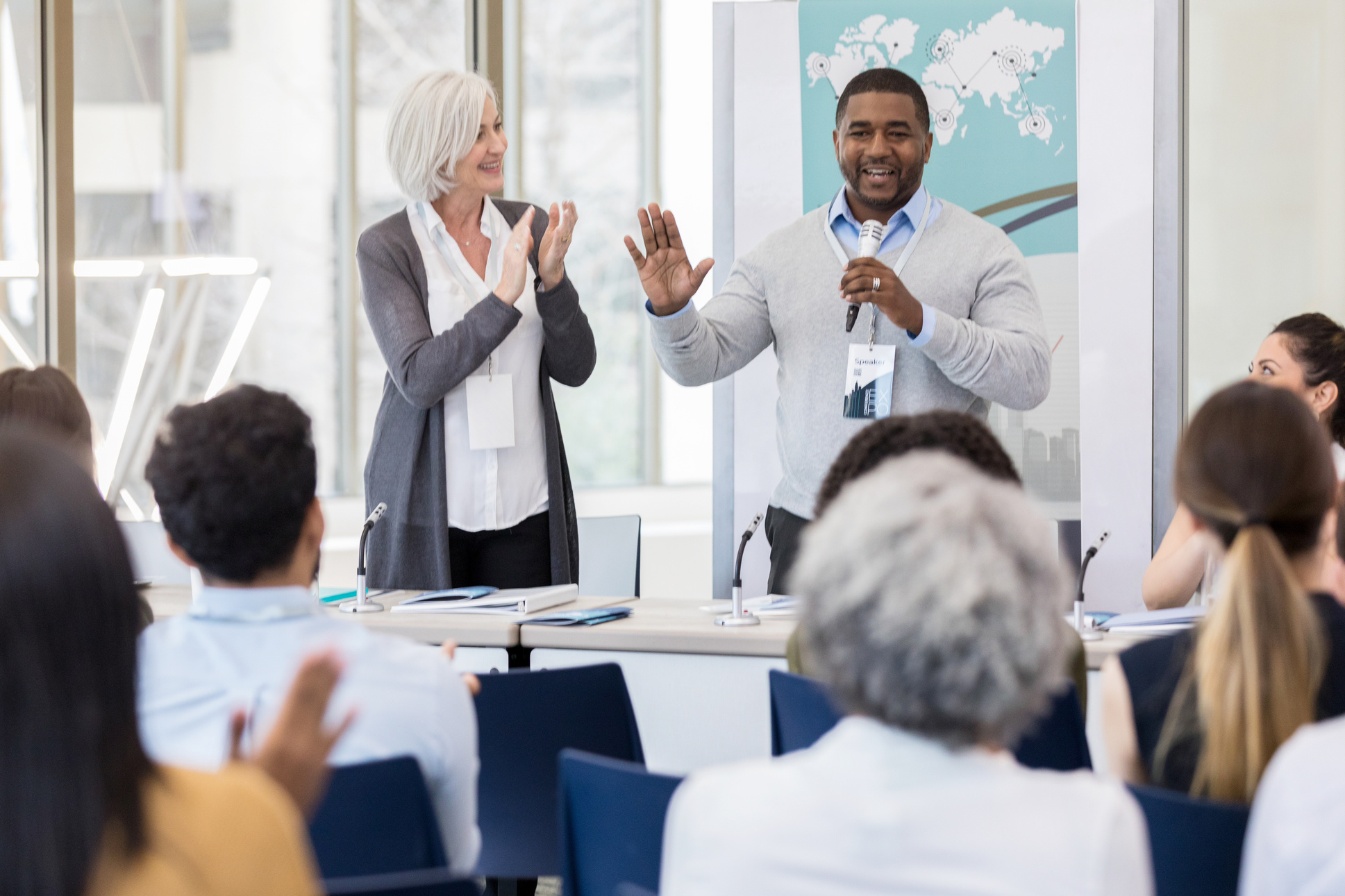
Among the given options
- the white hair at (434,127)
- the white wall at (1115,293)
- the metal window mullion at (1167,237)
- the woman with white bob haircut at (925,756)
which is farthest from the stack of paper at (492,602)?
the metal window mullion at (1167,237)

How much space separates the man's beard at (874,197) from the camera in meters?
3.07

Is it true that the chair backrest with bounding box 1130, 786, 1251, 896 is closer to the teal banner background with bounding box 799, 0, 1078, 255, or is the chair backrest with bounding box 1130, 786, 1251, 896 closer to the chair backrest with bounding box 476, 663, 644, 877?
the chair backrest with bounding box 476, 663, 644, 877

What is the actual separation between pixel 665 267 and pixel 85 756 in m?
2.34

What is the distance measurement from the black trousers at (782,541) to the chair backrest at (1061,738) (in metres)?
1.22

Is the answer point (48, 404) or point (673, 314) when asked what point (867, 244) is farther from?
point (48, 404)

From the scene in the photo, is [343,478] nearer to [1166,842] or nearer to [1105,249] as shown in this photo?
[1105,249]

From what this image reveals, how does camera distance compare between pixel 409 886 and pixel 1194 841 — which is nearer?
pixel 409 886

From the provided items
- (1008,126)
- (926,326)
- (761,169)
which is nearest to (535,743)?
(926,326)

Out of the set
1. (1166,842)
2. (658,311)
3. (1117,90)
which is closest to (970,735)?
(1166,842)

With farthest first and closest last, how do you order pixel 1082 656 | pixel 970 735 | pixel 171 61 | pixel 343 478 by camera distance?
pixel 343 478 < pixel 171 61 < pixel 1082 656 < pixel 970 735

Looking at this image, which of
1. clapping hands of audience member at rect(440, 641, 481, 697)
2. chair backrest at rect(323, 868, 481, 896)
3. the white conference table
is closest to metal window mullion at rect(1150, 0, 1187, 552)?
the white conference table

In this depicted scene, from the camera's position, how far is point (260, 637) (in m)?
1.34

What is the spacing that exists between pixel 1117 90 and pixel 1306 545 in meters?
2.99

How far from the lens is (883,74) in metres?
3.08
